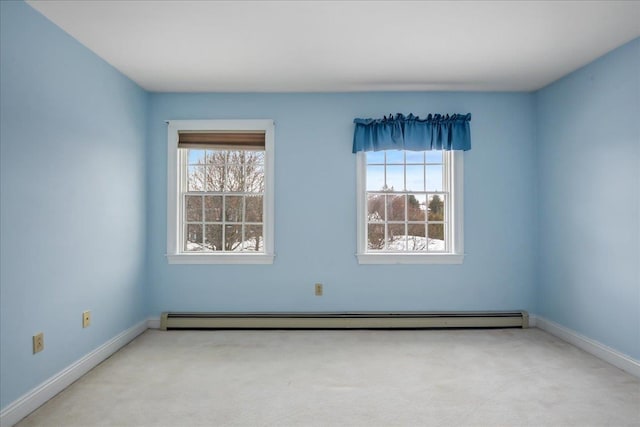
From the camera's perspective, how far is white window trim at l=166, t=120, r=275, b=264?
4.18 m

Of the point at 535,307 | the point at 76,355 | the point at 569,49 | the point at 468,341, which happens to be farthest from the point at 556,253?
the point at 76,355

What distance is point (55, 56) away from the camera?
269 centimetres

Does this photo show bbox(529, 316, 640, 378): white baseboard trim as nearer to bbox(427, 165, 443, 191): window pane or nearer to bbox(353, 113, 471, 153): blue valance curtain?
bbox(427, 165, 443, 191): window pane

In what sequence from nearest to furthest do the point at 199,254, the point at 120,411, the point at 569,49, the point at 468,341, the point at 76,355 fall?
the point at 120,411 < the point at 76,355 < the point at 569,49 < the point at 468,341 < the point at 199,254

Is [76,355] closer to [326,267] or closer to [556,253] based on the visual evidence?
[326,267]

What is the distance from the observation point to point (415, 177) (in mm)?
4312

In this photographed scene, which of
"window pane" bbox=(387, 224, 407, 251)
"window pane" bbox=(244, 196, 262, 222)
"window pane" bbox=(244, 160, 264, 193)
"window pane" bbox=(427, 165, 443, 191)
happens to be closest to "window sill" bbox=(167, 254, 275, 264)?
"window pane" bbox=(244, 196, 262, 222)

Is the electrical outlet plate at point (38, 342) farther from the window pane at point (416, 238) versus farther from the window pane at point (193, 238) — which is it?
the window pane at point (416, 238)

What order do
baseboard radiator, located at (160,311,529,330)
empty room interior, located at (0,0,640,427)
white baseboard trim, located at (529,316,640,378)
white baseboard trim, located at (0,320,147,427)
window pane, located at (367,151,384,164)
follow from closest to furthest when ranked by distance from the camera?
white baseboard trim, located at (0,320,147,427)
empty room interior, located at (0,0,640,427)
white baseboard trim, located at (529,316,640,378)
baseboard radiator, located at (160,311,529,330)
window pane, located at (367,151,384,164)

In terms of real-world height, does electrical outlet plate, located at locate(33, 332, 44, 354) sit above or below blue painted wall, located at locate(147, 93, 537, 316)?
below

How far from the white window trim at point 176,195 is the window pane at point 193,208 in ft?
0.44

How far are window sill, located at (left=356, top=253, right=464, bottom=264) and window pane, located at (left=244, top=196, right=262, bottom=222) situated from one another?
1.18 metres

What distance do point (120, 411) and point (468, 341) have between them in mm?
2935

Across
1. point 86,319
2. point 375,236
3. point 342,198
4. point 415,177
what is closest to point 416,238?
point 375,236
